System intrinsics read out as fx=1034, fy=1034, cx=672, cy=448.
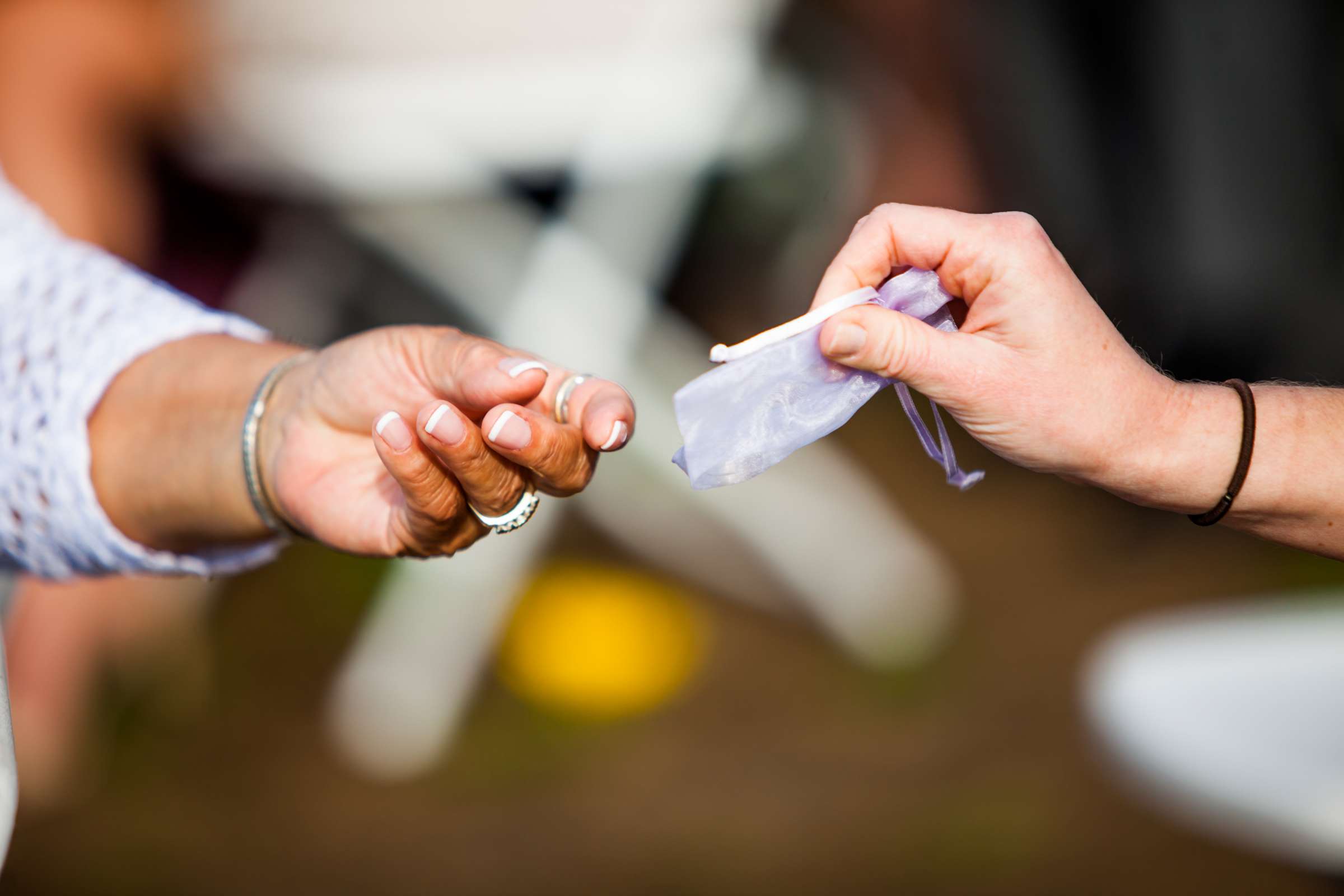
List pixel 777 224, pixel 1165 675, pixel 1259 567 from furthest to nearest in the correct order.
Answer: pixel 777 224 < pixel 1259 567 < pixel 1165 675

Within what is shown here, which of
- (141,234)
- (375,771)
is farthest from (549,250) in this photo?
(375,771)

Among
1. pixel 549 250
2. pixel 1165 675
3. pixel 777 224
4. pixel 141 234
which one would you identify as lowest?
pixel 1165 675

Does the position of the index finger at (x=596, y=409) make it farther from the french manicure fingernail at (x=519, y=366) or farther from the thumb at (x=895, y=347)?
the thumb at (x=895, y=347)

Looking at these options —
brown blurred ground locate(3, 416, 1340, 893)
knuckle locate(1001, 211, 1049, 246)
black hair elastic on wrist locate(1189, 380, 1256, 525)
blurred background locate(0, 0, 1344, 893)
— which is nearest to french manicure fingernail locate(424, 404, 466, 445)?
knuckle locate(1001, 211, 1049, 246)

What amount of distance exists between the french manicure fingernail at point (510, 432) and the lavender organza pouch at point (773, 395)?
4.1 inches

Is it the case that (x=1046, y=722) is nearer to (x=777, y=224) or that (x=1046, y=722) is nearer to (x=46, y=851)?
(x=777, y=224)

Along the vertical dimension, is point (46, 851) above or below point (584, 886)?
below

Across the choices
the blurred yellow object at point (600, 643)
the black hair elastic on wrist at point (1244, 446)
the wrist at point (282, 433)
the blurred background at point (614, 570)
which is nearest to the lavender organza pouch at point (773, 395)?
the black hair elastic on wrist at point (1244, 446)

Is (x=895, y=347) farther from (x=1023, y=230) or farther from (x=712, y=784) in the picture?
(x=712, y=784)

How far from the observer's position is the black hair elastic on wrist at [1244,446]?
784mm

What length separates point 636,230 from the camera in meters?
2.07

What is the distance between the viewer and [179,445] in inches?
37.8

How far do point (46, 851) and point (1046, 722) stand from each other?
5.92 feet

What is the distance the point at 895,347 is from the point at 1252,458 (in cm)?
31
